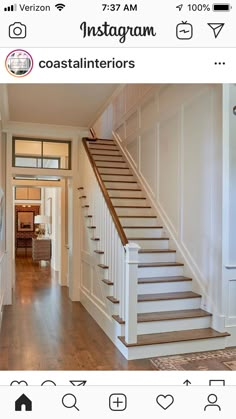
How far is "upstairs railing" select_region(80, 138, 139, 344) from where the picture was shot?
2615mm

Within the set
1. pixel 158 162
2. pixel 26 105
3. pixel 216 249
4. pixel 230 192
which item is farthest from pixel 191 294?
pixel 26 105

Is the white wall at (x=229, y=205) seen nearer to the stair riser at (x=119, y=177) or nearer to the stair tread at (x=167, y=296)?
the stair tread at (x=167, y=296)

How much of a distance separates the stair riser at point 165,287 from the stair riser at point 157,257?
0.43m

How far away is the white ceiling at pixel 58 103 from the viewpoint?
3066mm
